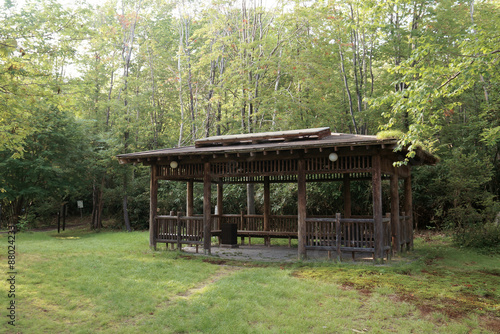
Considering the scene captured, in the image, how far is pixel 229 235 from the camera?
12.8m

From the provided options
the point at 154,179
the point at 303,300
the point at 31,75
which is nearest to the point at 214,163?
the point at 154,179

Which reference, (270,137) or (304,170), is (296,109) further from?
(304,170)

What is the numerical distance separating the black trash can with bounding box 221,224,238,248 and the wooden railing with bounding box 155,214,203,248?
62.2 inches

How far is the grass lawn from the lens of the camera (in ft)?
16.7

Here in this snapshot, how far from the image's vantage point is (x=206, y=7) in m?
20.1

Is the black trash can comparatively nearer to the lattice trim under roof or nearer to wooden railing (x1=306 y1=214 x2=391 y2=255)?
the lattice trim under roof

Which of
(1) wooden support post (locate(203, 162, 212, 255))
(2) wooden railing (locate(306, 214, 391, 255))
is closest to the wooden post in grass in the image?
(2) wooden railing (locate(306, 214, 391, 255))

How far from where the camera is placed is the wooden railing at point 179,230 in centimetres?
1098

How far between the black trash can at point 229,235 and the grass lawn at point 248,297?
3.21 metres

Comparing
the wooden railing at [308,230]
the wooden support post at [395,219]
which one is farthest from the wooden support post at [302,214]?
the wooden support post at [395,219]

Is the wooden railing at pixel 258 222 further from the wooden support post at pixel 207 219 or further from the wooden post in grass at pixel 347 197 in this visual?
the wooden support post at pixel 207 219

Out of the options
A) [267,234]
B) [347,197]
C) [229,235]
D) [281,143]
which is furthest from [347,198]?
[229,235]

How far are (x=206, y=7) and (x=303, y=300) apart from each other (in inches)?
709

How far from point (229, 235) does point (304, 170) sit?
14.6 feet
